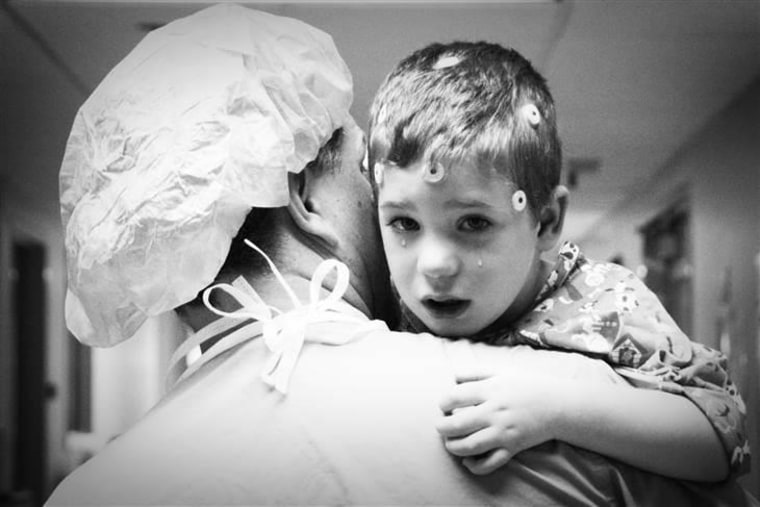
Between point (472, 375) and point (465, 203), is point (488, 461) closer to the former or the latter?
point (472, 375)

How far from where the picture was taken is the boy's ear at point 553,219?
2.24ft

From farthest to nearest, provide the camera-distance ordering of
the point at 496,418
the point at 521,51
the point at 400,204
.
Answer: the point at 521,51, the point at 400,204, the point at 496,418

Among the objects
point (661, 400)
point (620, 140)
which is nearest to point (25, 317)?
point (620, 140)

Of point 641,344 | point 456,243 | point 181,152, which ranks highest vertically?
point 181,152

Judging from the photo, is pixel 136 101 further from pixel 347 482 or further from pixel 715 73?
pixel 715 73

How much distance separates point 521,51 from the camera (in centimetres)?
Result: 80

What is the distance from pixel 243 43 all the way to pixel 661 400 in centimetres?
38

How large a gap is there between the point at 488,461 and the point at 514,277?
163 mm

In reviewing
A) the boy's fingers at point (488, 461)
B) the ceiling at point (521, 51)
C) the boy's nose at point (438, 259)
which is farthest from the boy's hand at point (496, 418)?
the ceiling at point (521, 51)

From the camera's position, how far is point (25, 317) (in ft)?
10.1

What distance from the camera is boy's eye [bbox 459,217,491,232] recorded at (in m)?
0.63

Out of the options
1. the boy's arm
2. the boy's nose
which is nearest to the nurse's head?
the boy's nose

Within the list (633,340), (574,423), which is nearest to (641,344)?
(633,340)

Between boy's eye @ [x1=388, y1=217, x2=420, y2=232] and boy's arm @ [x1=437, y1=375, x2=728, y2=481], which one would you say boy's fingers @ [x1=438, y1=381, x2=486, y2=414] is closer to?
boy's arm @ [x1=437, y1=375, x2=728, y2=481]
